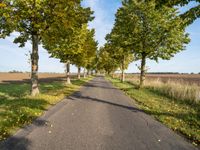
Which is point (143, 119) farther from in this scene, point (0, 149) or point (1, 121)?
point (0, 149)

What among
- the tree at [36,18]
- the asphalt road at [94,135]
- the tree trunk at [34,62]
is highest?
the tree at [36,18]

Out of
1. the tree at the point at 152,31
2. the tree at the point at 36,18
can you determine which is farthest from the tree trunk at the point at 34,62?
the tree at the point at 152,31

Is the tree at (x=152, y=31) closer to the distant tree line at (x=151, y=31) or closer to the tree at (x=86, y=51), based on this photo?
the distant tree line at (x=151, y=31)

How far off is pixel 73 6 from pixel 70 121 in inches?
417

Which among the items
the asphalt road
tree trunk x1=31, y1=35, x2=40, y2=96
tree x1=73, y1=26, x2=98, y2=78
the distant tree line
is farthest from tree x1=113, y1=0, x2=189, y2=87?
the asphalt road

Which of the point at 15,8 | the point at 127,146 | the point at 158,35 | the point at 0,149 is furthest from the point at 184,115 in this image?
the point at 158,35

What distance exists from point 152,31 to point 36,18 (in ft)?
47.7

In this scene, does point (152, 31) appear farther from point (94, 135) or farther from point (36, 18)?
point (94, 135)

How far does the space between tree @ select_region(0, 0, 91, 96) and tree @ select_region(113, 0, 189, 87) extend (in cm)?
990

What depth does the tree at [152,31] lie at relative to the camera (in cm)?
2738

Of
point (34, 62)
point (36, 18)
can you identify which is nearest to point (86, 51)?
point (34, 62)

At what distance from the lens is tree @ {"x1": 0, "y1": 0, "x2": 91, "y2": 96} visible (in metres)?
15.9

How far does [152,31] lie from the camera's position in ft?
91.9

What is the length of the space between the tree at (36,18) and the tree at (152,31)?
390 inches
